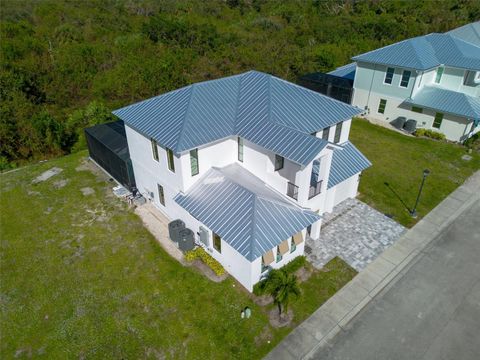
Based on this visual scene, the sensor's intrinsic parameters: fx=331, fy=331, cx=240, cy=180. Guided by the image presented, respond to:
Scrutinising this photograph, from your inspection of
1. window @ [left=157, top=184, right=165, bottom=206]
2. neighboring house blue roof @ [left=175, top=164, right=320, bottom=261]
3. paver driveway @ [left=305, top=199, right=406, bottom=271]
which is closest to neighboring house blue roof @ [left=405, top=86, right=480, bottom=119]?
paver driveway @ [left=305, top=199, right=406, bottom=271]

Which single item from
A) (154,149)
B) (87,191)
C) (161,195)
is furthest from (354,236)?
(87,191)

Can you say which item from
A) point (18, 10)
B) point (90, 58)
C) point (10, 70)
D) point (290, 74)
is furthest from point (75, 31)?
point (290, 74)

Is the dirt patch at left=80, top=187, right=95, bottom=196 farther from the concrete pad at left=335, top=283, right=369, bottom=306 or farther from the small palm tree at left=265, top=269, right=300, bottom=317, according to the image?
the concrete pad at left=335, top=283, right=369, bottom=306

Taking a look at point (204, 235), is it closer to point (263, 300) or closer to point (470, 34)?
point (263, 300)

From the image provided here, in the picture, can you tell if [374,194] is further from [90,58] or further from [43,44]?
[43,44]

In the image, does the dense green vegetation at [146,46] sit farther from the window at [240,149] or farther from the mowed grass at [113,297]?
the window at [240,149]

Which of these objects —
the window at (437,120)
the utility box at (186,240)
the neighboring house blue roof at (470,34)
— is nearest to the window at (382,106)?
the window at (437,120)

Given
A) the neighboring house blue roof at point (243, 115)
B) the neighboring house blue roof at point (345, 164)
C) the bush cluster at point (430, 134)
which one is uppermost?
the neighboring house blue roof at point (243, 115)
